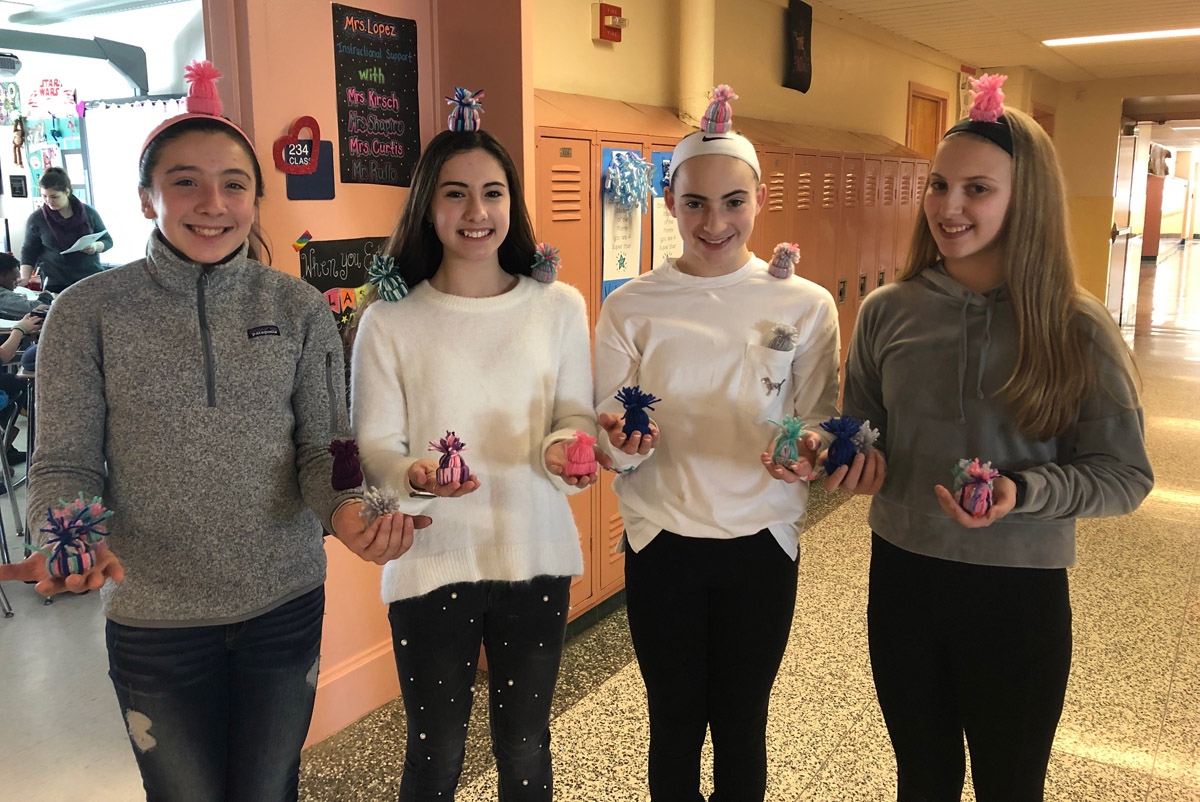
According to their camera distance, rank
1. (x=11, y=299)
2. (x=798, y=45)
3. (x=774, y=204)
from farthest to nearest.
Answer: (x=798, y=45) < (x=11, y=299) < (x=774, y=204)

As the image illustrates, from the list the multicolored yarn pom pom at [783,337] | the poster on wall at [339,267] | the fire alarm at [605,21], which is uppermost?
the fire alarm at [605,21]

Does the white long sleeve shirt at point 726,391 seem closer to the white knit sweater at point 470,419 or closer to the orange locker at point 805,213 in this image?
the white knit sweater at point 470,419

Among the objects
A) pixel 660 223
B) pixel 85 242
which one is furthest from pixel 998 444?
pixel 85 242

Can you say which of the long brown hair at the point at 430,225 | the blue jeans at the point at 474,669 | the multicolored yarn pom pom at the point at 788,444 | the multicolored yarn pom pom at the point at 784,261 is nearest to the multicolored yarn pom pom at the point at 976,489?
the multicolored yarn pom pom at the point at 788,444

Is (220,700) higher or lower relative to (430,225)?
lower

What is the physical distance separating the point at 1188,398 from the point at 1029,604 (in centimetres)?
680

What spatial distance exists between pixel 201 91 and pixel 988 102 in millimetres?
1335

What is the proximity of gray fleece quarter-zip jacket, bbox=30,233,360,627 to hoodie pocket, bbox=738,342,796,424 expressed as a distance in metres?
0.76

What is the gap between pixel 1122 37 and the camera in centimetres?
712

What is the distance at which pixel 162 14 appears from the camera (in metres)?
6.60

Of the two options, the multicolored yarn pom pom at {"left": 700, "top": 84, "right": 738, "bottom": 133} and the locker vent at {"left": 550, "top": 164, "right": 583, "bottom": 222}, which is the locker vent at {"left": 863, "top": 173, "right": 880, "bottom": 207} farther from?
the multicolored yarn pom pom at {"left": 700, "top": 84, "right": 738, "bottom": 133}

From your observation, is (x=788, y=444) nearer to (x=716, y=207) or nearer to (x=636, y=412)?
(x=636, y=412)

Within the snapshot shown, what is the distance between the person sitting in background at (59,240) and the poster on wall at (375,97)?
426 centimetres

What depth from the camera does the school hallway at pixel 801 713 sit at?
7.79 ft
